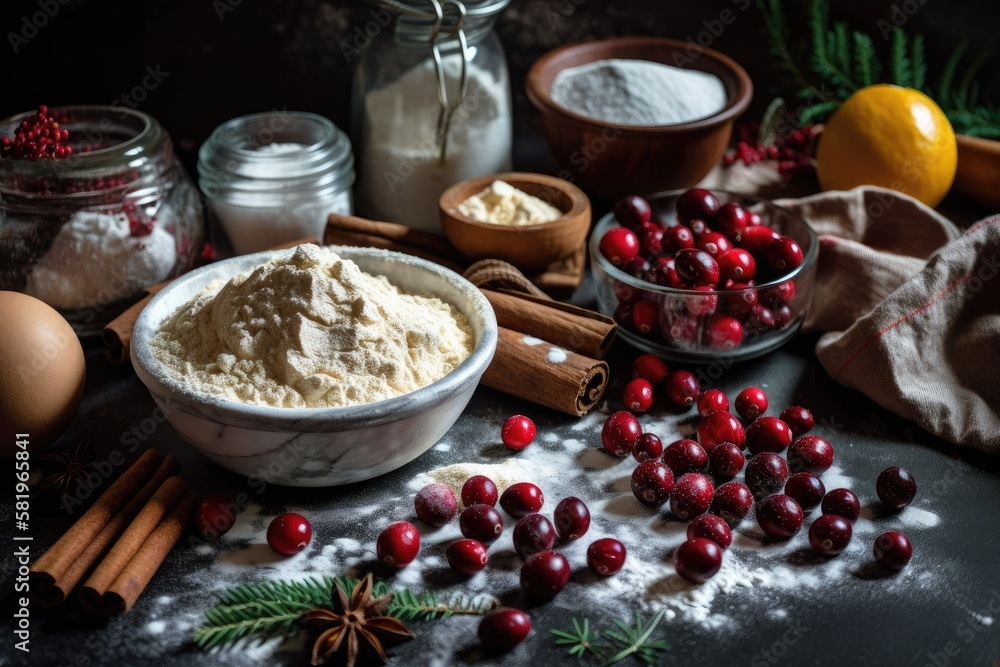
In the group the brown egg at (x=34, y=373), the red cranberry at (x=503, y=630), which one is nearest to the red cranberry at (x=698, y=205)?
the red cranberry at (x=503, y=630)

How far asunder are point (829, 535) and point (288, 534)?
70cm

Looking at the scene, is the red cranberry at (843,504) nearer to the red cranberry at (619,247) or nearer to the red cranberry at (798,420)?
the red cranberry at (798,420)

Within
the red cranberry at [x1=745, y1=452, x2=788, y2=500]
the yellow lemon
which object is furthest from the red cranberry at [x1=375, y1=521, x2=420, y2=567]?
the yellow lemon

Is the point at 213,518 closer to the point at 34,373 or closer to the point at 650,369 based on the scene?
the point at 34,373

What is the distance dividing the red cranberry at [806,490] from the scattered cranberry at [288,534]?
672 millimetres

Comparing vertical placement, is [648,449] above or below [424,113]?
below


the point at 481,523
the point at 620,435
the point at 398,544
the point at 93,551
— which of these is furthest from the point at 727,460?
the point at 93,551

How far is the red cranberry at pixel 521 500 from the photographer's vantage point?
4.12ft

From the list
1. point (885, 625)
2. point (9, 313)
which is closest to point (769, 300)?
point (885, 625)

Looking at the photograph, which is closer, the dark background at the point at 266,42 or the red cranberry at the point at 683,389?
the red cranberry at the point at 683,389

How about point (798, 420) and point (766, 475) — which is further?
point (798, 420)

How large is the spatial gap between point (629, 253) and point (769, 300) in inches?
10.1

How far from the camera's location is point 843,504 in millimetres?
1241

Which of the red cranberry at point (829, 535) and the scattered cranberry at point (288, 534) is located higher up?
the red cranberry at point (829, 535)
